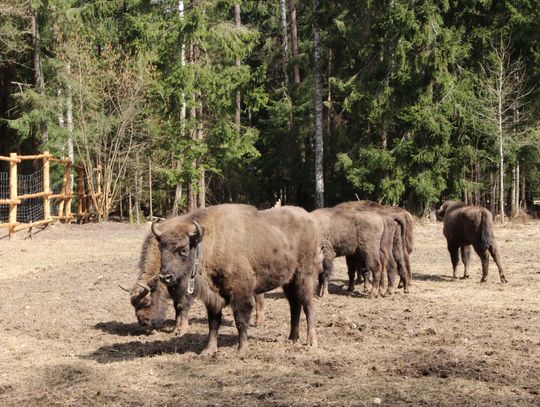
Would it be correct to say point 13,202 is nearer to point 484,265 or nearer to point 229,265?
point 484,265

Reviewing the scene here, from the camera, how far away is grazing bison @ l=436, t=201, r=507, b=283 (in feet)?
50.0

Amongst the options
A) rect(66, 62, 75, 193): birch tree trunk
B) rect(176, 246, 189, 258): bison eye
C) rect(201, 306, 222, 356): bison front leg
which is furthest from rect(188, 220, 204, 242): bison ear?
rect(66, 62, 75, 193): birch tree trunk

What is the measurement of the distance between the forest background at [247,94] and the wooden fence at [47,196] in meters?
0.82

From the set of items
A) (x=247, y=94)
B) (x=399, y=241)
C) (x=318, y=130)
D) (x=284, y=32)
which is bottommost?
(x=399, y=241)

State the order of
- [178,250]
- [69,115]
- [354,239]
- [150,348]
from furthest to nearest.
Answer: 1. [69,115]
2. [354,239]
3. [150,348]
4. [178,250]

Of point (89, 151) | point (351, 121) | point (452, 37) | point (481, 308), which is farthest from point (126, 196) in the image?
point (481, 308)

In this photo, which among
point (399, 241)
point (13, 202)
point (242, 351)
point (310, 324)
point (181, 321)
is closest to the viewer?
point (242, 351)

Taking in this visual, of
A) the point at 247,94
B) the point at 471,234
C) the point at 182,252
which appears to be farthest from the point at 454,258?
the point at 247,94

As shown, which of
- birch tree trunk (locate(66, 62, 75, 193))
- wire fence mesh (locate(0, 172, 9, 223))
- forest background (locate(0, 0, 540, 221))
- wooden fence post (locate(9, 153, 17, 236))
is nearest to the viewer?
wooden fence post (locate(9, 153, 17, 236))

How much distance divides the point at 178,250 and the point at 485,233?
9229 millimetres

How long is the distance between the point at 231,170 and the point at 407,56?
36.9 ft

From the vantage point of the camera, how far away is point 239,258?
855 centimetres

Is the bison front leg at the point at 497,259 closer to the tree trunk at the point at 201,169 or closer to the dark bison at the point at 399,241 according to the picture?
the dark bison at the point at 399,241

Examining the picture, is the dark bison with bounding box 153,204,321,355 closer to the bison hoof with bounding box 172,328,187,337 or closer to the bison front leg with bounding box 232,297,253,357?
the bison front leg with bounding box 232,297,253,357
